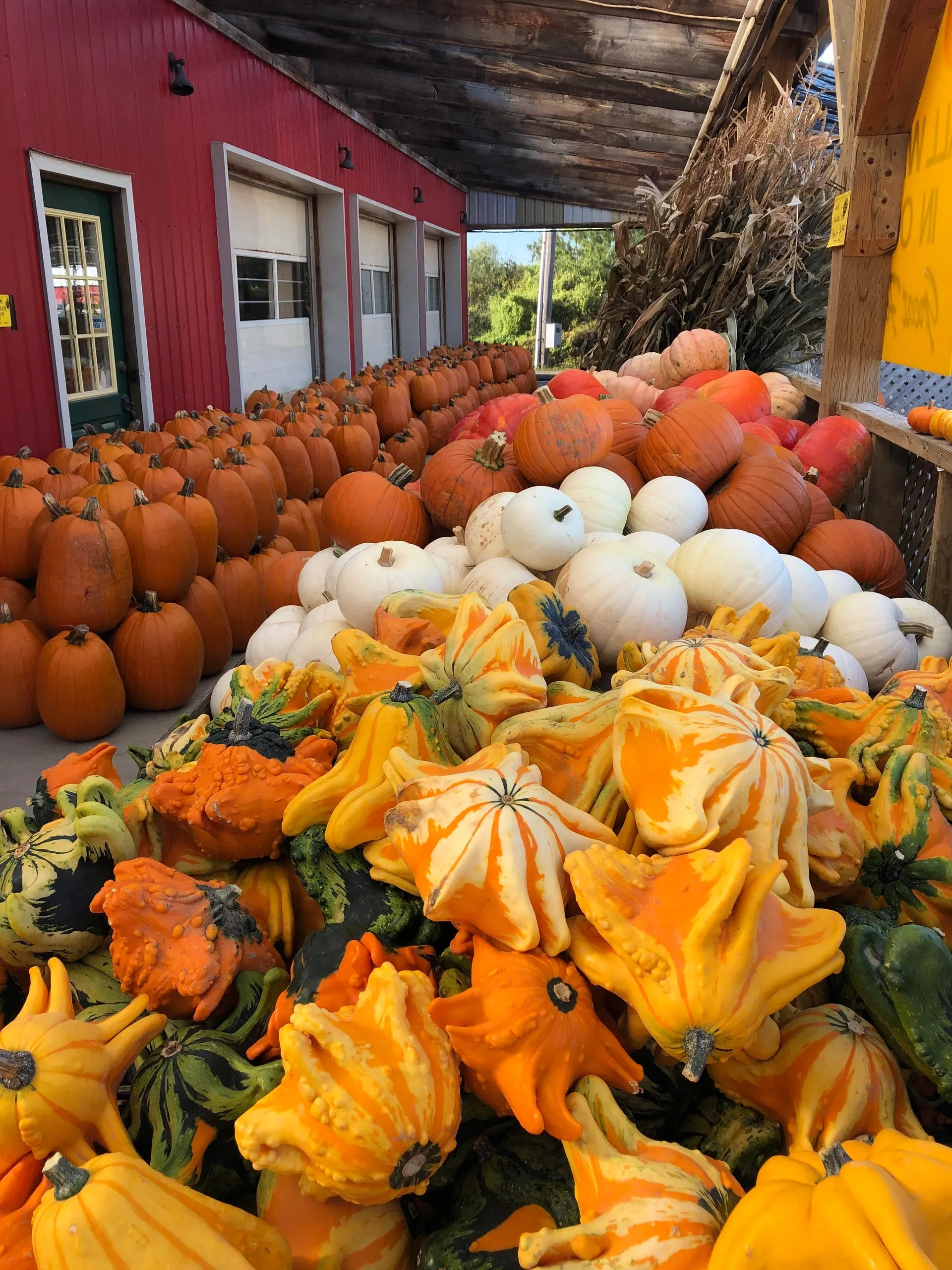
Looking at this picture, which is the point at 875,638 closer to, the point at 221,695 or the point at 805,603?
the point at 805,603

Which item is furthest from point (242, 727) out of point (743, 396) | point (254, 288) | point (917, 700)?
point (254, 288)

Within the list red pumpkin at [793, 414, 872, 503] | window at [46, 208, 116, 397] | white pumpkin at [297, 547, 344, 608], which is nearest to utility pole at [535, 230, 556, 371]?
window at [46, 208, 116, 397]

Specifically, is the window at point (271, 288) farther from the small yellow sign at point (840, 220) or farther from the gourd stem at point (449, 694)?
the gourd stem at point (449, 694)

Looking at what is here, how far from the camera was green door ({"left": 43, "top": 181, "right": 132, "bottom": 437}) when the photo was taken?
17.6 ft

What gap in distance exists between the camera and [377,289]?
13758 mm

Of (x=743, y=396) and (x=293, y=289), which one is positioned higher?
(x=293, y=289)

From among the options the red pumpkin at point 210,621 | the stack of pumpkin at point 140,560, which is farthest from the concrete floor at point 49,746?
the red pumpkin at point 210,621

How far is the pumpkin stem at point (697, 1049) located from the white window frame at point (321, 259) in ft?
25.1

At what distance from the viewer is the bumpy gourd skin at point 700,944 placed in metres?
0.75

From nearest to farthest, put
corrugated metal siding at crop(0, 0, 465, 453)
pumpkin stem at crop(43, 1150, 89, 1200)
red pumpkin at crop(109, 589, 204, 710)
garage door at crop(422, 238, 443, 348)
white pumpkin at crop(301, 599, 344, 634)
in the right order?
pumpkin stem at crop(43, 1150, 89, 1200) → white pumpkin at crop(301, 599, 344, 634) → red pumpkin at crop(109, 589, 204, 710) → corrugated metal siding at crop(0, 0, 465, 453) → garage door at crop(422, 238, 443, 348)

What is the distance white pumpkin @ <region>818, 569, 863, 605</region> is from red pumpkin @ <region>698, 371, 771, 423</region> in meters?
1.49

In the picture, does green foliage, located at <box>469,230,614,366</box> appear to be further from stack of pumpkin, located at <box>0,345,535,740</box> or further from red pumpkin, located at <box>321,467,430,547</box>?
red pumpkin, located at <box>321,467,430,547</box>

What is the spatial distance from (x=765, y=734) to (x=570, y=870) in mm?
290

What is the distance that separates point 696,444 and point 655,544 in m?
0.59
